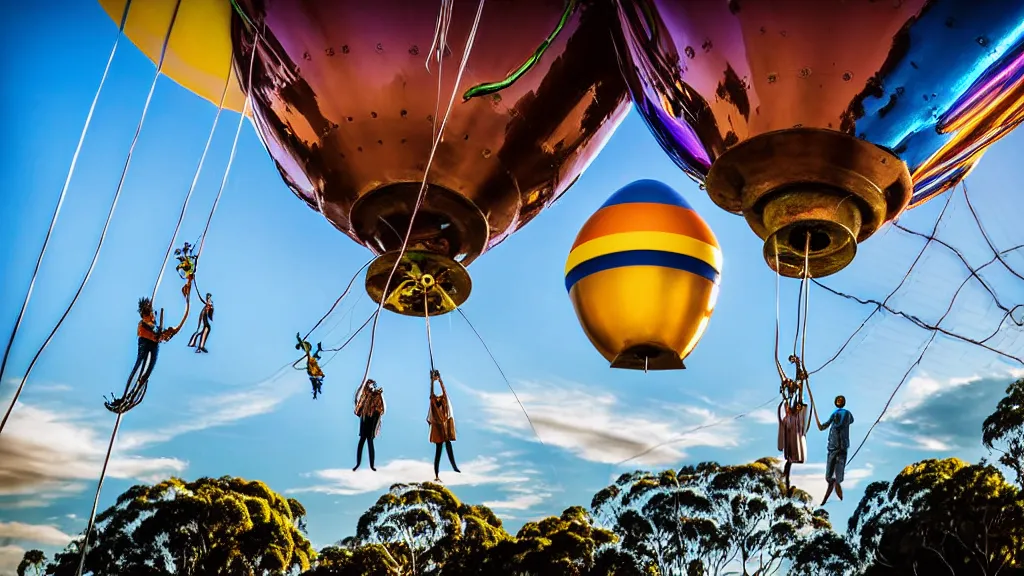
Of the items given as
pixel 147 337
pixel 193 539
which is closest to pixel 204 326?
pixel 147 337

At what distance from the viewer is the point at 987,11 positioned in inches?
57.5

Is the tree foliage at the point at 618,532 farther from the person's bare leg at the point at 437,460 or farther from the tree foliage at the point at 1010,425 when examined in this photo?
the person's bare leg at the point at 437,460

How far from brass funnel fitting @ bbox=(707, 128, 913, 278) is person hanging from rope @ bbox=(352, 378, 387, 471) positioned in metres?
0.91

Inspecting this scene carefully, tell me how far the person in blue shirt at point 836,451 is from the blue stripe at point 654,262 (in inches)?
73.3

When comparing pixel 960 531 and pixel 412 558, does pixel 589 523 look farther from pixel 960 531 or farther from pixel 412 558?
pixel 960 531

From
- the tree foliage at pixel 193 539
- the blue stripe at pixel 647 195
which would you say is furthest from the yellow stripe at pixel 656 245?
the tree foliage at pixel 193 539

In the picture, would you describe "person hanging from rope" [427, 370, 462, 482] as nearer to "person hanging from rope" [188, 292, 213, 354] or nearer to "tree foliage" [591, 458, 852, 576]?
"person hanging from rope" [188, 292, 213, 354]

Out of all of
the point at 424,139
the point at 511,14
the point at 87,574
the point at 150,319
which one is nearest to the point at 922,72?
the point at 511,14

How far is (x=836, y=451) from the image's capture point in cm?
191

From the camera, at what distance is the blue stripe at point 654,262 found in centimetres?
382

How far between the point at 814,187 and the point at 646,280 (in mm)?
2147

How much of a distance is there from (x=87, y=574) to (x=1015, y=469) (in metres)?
19.8

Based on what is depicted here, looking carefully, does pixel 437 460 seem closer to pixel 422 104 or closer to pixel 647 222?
pixel 422 104

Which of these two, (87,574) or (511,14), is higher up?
(87,574)
